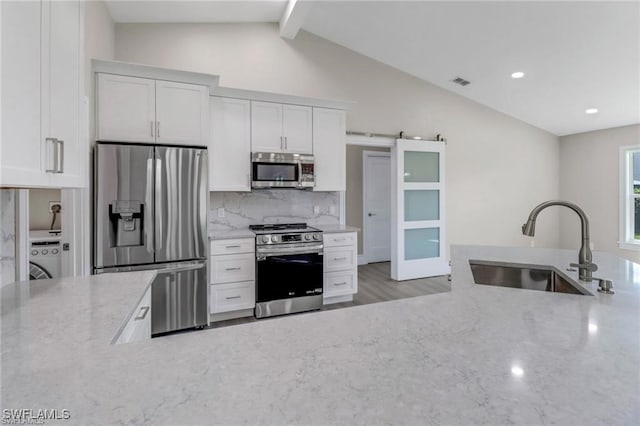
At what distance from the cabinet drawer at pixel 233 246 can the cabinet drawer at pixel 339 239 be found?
2.82 feet

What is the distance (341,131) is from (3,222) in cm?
328

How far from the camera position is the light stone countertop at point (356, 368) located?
21.0 inches

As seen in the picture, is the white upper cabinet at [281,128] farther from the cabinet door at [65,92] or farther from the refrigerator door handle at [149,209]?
the cabinet door at [65,92]

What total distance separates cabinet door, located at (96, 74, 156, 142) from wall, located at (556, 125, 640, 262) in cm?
703

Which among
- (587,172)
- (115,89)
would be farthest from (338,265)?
(587,172)

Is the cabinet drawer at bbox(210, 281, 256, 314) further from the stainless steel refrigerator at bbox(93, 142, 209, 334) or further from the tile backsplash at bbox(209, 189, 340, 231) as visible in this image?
the tile backsplash at bbox(209, 189, 340, 231)

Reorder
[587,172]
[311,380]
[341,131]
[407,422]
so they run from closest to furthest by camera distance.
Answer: [407,422] < [311,380] < [341,131] < [587,172]

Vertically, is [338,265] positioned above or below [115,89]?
below

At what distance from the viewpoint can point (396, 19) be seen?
140 inches

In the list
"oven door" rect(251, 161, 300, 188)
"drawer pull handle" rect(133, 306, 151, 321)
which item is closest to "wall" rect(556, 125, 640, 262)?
"oven door" rect(251, 161, 300, 188)

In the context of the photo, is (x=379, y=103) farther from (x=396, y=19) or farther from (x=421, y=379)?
(x=421, y=379)

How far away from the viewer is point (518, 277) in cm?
185

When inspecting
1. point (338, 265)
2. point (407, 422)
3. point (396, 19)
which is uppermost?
point (396, 19)

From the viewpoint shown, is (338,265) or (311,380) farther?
(338,265)
